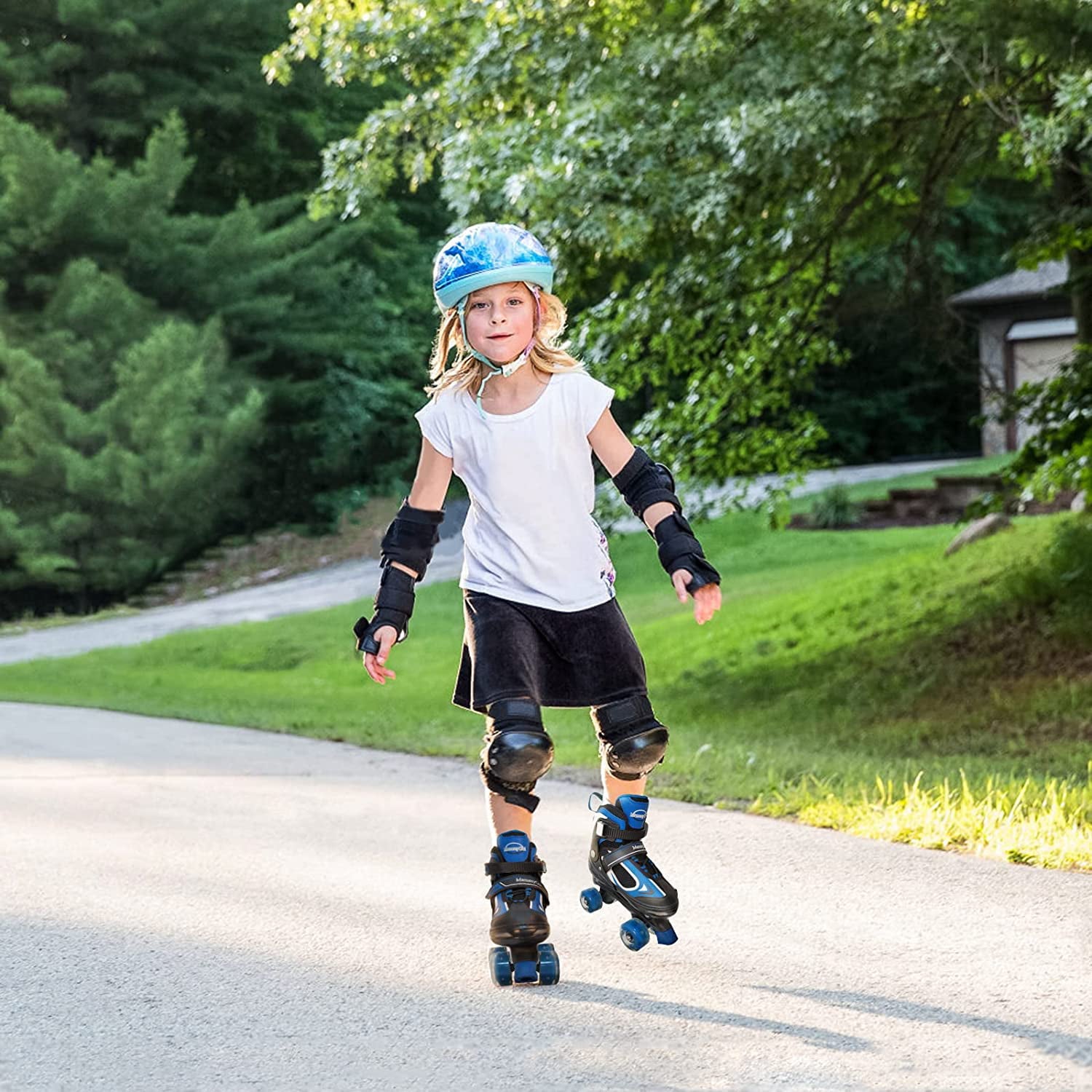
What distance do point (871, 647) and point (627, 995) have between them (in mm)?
A: 10020

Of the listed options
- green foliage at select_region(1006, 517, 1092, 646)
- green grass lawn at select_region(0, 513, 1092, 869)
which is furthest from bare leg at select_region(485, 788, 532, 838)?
green foliage at select_region(1006, 517, 1092, 646)

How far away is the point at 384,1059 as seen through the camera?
3.41 m

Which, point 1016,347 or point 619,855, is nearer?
point 619,855

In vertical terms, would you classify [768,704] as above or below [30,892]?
below

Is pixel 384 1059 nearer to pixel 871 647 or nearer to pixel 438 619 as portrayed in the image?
pixel 871 647

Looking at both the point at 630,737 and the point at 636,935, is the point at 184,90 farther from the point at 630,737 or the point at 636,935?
the point at 636,935

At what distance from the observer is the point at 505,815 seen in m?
4.23

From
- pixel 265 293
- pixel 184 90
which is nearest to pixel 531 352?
pixel 265 293

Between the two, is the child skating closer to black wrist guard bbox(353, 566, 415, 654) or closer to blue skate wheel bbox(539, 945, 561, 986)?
black wrist guard bbox(353, 566, 415, 654)

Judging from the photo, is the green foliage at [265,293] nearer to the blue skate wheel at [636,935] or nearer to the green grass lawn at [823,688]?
the green grass lawn at [823,688]

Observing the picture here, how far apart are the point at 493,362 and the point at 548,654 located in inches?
30.9

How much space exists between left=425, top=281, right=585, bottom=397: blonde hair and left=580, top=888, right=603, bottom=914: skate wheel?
1.38m

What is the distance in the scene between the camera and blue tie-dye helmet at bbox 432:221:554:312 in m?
4.21

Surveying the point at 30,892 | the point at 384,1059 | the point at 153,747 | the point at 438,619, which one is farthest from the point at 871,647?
the point at 384,1059
